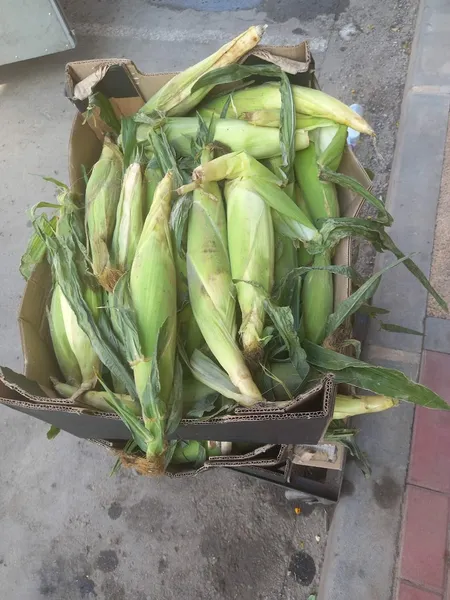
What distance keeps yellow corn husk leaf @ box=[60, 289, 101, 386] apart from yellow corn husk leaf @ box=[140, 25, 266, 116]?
586mm

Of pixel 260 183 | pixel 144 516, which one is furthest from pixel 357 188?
pixel 144 516

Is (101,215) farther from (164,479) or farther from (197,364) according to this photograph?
(164,479)

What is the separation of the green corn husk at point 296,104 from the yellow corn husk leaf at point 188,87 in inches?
2.6

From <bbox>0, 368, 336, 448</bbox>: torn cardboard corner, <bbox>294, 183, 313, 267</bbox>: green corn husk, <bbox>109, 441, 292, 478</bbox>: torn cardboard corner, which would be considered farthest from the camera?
<bbox>294, 183, 313, 267</bbox>: green corn husk

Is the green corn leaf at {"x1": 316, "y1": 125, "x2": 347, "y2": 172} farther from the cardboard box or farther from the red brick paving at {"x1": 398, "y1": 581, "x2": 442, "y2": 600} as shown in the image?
the red brick paving at {"x1": 398, "y1": 581, "x2": 442, "y2": 600}

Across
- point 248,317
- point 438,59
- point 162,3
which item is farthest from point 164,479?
point 162,3

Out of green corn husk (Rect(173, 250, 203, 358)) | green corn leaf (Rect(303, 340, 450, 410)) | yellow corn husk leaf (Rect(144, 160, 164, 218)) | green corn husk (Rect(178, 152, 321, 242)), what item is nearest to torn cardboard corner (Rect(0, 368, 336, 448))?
green corn leaf (Rect(303, 340, 450, 410))

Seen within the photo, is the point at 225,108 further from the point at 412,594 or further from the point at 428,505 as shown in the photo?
the point at 412,594

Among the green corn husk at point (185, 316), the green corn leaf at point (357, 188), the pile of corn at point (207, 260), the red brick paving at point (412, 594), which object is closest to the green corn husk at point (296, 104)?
the pile of corn at point (207, 260)

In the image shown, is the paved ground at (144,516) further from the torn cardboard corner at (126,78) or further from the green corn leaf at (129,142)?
the green corn leaf at (129,142)

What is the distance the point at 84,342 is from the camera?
46.3 inches

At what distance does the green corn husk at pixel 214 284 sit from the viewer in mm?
1004

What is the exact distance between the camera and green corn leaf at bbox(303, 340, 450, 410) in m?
0.92

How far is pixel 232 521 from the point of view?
162 centimetres
